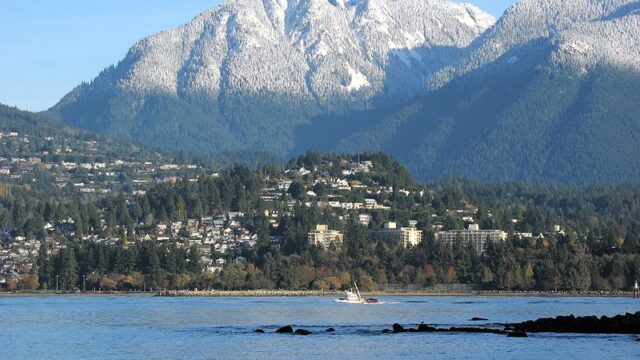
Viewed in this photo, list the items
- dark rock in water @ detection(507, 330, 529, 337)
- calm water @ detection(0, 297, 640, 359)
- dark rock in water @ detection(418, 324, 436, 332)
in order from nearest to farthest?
1. calm water @ detection(0, 297, 640, 359)
2. dark rock in water @ detection(507, 330, 529, 337)
3. dark rock in water @ detection(418, 324, 436, 332)

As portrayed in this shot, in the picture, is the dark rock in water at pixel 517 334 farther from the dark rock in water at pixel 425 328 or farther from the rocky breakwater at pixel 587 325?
the dark rock in water at pixel 425 328

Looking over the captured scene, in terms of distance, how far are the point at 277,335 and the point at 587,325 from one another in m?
23.1

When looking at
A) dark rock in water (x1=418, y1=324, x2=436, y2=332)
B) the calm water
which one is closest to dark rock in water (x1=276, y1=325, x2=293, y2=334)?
the calm water

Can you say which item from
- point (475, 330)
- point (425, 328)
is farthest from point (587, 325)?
point (425, 328)

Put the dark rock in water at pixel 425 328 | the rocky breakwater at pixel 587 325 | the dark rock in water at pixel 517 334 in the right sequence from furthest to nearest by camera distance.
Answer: the dark rock in water at pixel 425 328, the rocky breakwater at pixel 587 325, the dark rock in water at pixel 517 334

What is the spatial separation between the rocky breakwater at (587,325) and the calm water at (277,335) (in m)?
4.08

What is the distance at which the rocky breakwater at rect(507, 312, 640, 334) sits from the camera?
130m

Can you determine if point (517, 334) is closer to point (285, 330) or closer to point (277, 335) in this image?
point (277, 335)

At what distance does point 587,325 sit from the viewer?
132 metres

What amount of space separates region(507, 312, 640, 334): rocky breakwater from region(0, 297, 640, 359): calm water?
161 inches

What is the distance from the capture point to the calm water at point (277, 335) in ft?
384

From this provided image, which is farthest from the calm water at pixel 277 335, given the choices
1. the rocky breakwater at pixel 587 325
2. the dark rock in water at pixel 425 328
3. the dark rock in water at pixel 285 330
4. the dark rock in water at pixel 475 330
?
the dark rock in water at pixel 425 328

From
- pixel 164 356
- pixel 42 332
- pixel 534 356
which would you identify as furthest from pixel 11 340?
pixel 534 356

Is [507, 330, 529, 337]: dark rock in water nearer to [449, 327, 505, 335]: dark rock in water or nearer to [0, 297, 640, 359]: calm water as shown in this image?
[0, 297, 640, 359]: calm water
